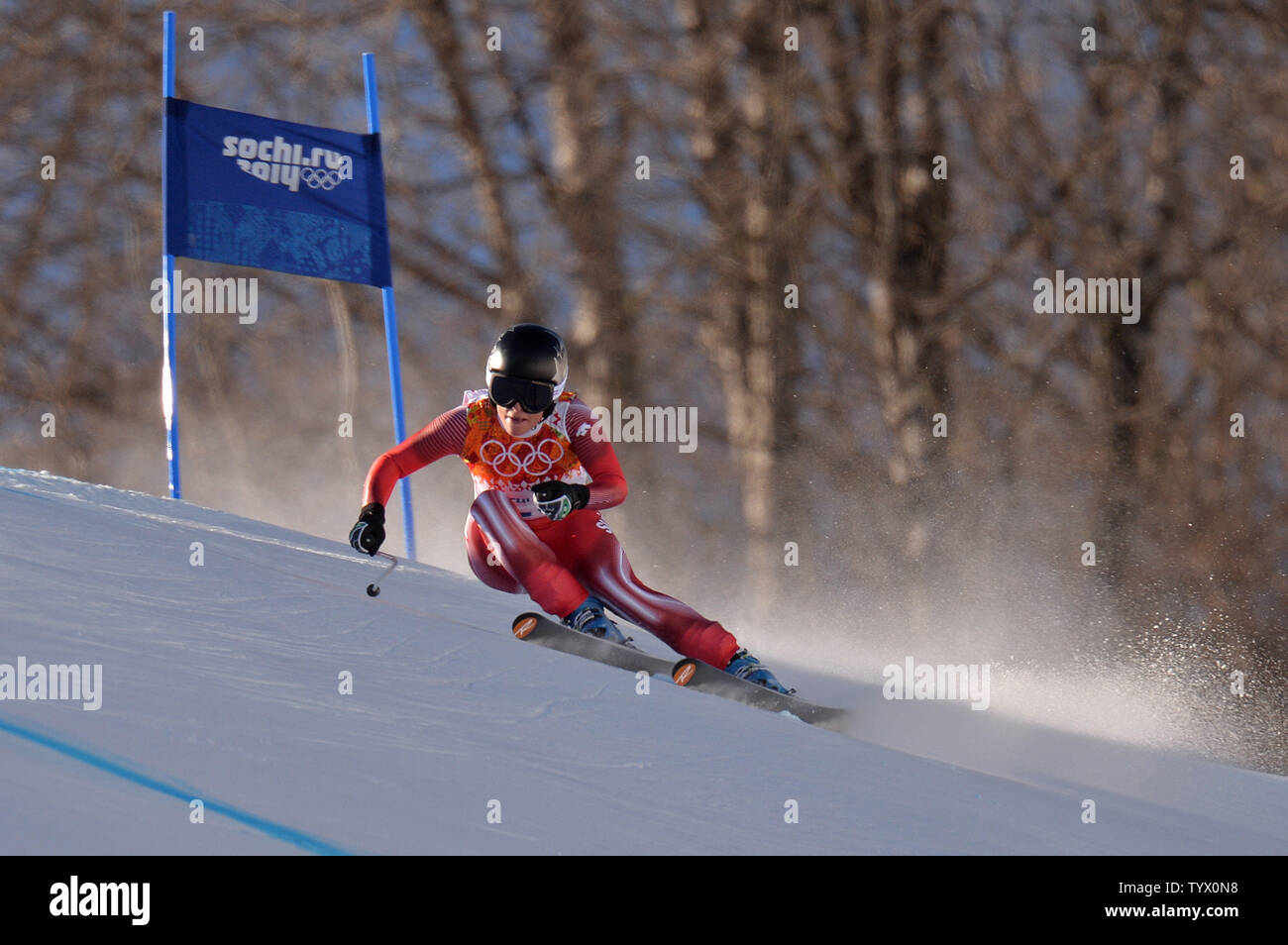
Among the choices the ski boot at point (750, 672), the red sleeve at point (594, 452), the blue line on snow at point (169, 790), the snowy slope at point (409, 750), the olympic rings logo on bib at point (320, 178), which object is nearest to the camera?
the blue line on snow at point (169, 790)

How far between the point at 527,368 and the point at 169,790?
2.32m

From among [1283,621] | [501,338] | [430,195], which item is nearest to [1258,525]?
[1283,621]

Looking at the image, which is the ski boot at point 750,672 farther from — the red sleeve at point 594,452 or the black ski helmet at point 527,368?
the black ski helmet at point 527,368

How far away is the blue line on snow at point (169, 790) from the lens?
Result: 7.13ft

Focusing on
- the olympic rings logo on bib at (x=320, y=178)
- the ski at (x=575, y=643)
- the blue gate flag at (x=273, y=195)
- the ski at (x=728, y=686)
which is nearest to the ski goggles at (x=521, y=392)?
the ski at (x=575, y=643)

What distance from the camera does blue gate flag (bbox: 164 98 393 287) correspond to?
6633 mm

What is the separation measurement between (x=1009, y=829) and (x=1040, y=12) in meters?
14.8

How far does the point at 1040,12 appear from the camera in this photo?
16.2 m

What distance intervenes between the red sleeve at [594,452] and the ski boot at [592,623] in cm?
33

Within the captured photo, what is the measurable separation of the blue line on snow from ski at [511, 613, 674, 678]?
1.93m

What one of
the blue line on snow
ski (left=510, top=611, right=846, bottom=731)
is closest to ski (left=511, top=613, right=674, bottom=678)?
ski (left=510, top=611, right=846, bottom=731)

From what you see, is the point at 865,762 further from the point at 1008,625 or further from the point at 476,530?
the point at 1008,625

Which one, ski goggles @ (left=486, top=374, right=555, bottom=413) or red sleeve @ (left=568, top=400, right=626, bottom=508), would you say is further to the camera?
red sleeve @ (left=568, top=400, right=626, bottom=508)

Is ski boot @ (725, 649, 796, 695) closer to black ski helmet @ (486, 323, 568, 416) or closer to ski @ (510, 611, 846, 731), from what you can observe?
ski @ (510, 611, 846, 731)
